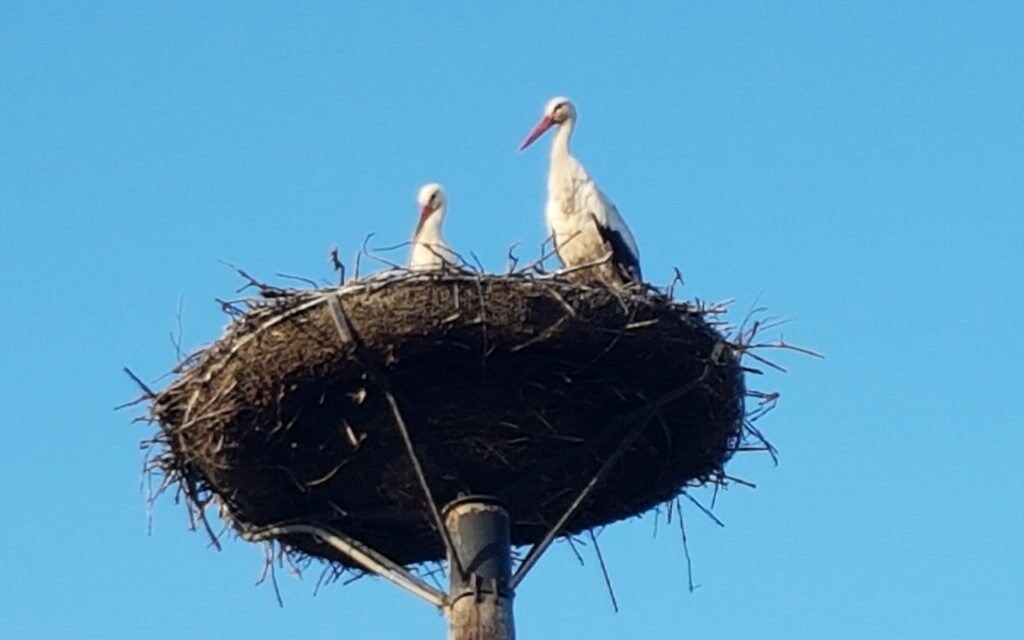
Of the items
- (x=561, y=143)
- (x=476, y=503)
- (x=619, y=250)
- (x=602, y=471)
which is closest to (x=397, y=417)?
(x=476, y=503)

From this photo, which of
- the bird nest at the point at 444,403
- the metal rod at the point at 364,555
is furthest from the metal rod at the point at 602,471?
the metal rod at the point at 364,555

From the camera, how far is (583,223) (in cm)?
1113

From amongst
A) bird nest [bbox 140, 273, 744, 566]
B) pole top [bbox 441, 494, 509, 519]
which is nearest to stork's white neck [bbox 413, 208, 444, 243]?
bird nest [bbox 140, 273, 744, 566]

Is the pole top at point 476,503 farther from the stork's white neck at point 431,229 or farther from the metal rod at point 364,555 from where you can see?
the stork's white neck at point 431,229

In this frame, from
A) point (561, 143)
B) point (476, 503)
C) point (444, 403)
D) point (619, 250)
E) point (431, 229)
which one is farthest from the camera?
point (561, 143)

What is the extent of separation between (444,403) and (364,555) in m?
0.87

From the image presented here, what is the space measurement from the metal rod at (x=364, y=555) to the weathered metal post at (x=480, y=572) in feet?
0.36

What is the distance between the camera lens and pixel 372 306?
859 centimetres

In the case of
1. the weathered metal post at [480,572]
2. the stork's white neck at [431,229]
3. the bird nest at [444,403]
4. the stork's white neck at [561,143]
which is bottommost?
the weathered metal post at [480,572]

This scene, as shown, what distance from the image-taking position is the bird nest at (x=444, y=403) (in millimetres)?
8625

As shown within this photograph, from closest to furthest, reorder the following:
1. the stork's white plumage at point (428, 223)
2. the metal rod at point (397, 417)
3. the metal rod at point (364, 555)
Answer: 1. the metal rod at point (397, 417)
2. the metal rod at point (364, 555)
3. the stork's white plumage at point (428, 223)

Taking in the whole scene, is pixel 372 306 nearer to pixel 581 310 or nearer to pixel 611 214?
pixel 581 310

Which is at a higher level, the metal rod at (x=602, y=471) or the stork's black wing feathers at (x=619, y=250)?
the stork's black wing feathers at (x=619, y=250)

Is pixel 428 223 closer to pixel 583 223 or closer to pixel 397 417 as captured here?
pixel 583 223
